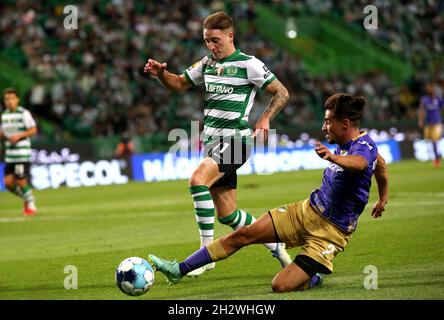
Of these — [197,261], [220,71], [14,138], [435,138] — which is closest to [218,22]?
[220,71]

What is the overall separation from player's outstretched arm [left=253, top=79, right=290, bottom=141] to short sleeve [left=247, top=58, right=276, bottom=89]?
2.4 inches

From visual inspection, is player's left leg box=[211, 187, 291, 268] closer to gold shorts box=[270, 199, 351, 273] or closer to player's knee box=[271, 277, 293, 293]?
gold shorts box=[270, 199, 351, 273]

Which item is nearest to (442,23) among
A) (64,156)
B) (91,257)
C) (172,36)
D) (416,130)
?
(416,130)

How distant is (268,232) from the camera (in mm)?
7977

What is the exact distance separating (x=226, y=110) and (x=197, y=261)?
1817 mm

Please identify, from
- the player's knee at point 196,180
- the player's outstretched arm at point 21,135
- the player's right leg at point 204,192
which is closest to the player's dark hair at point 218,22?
the player's right leg at point 204,192

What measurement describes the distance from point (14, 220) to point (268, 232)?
949cm

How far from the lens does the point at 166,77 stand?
9.44 meters

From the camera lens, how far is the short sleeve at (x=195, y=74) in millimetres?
9539

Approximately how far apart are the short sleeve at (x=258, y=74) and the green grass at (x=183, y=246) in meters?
1.92

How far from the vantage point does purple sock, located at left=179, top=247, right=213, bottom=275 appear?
8.03 metres

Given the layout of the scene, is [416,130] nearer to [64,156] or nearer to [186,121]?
[186,121]

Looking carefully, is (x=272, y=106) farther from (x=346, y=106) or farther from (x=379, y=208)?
(x=379, y=208)
